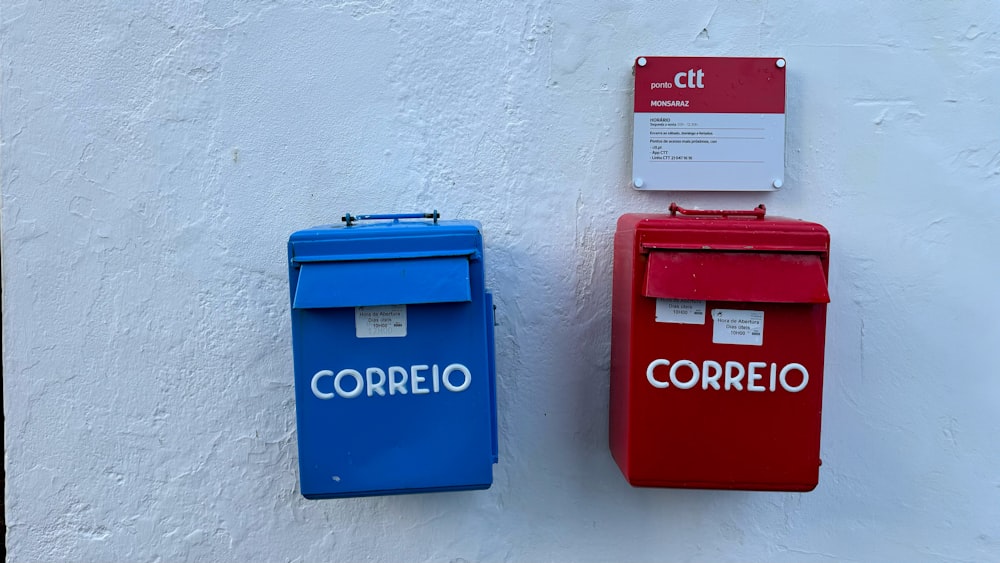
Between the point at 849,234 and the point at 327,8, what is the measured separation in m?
1.53

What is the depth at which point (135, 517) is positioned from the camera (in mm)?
1659

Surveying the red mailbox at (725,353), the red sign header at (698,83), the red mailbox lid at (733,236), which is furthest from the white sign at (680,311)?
the red sign header at (698,83)

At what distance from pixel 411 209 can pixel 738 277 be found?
85 centimetres

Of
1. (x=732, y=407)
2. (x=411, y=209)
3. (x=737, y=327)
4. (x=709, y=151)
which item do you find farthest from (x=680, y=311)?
(x=411, y=209)

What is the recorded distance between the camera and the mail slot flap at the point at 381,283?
1.29 metres

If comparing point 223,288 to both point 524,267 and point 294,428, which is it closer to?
point 294,428

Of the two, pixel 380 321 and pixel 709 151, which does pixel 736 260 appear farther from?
pixel 380 321

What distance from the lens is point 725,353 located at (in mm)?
1355

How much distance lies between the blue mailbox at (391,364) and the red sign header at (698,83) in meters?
0.64

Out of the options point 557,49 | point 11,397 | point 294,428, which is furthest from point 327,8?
point 11,397

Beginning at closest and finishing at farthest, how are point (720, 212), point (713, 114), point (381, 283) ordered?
point (381, 283), point (720, 212), point (713, 114)

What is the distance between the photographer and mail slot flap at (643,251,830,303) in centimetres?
131

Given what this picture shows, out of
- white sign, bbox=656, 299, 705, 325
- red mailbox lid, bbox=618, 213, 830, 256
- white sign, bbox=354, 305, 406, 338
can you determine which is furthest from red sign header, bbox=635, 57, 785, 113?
white sign, bbox=354, 305, 406, 338

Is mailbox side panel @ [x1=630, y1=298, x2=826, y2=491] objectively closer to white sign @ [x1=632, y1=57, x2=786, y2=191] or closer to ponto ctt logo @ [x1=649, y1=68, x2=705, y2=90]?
white sign @ [x1=632, y1=57, x2=786, y2=191]
